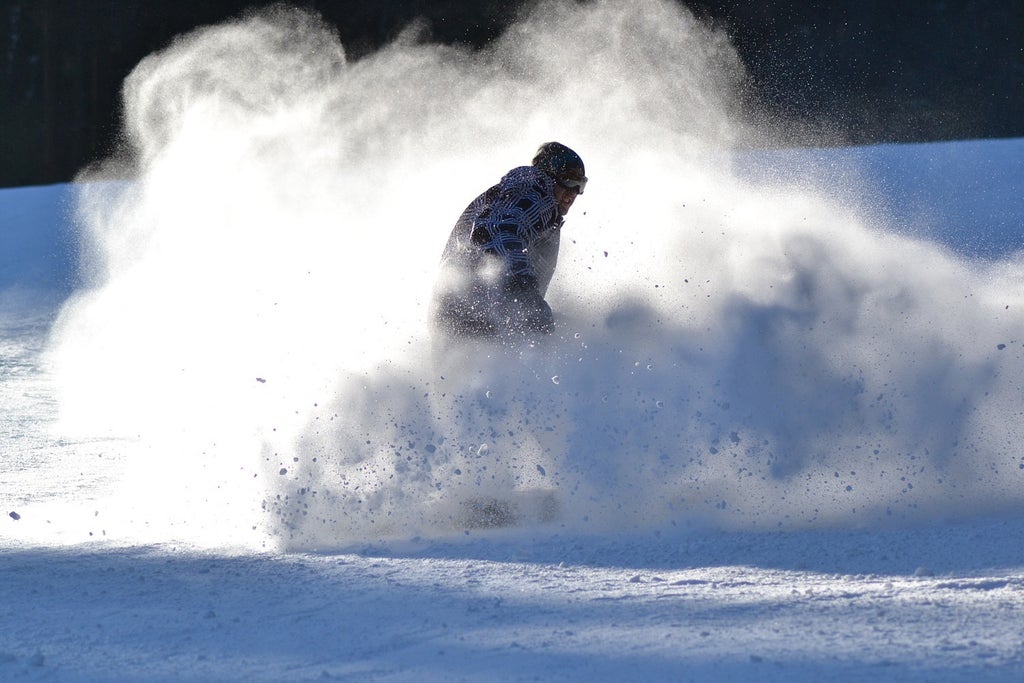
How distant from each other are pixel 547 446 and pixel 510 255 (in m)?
0.67

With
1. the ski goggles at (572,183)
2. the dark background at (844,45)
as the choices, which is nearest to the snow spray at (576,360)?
the ski goggles at (572,183)

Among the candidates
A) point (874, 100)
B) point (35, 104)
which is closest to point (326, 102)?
point (35, 104)

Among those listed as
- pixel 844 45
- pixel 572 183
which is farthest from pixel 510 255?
pixel 844 45

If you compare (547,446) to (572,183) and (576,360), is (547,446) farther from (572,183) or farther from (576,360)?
(572,183)

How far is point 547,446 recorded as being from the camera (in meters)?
4.20

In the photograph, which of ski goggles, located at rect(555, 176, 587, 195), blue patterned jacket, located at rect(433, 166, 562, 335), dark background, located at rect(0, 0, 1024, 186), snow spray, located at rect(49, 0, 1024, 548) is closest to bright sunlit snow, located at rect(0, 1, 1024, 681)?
snow spray, located at rect(49, 0, 1024, 548)

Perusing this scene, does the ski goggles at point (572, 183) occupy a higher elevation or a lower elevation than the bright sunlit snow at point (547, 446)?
higher

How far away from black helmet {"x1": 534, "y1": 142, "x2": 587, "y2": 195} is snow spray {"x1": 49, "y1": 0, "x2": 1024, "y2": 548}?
534mm

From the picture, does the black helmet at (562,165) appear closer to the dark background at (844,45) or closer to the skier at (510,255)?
the skier at (510,255)

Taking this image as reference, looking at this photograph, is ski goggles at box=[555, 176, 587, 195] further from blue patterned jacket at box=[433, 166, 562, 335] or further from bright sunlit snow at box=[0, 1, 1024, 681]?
bright sunlit snow at box=[0, 1, 1024, 681]

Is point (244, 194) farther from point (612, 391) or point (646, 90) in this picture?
point (612, 391)

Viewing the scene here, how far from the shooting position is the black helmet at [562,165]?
14.7ft

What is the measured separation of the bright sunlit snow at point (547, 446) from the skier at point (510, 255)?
11cm

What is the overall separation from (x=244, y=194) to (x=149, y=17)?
175 inches
